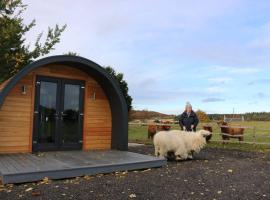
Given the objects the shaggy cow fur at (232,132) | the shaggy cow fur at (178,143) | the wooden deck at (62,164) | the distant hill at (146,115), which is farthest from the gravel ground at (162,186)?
the distant hill at (146,115)

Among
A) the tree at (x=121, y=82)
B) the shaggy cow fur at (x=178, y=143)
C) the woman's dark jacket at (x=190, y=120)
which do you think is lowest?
the shaggy cow fur at (x=178, y=143)

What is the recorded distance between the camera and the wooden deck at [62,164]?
22.5 ft

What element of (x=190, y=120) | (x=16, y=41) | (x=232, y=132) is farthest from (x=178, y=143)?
(x=16, y=41)

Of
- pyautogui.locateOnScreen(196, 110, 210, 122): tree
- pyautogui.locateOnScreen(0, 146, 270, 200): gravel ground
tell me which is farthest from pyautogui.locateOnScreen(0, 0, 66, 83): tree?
pyautogui.locateOnScreen(196, 110, 210, 122): tree

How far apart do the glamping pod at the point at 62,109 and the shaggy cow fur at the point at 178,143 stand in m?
1.35

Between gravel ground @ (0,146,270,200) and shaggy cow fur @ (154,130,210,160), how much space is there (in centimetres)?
99

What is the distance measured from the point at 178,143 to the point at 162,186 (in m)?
3.46

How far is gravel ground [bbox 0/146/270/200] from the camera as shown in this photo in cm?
601

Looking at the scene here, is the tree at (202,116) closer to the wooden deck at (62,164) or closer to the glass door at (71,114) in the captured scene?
the glass door at (71,114)

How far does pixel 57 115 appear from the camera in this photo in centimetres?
1032

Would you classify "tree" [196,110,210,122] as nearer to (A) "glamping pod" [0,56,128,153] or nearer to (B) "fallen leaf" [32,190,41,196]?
(A) "glamping pod" [0,56,128,153]

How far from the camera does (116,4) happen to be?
1324 cm

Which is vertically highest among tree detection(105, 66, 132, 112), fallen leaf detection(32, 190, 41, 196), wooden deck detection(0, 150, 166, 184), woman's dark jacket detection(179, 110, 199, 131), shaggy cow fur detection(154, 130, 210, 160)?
tree detection(105, 66, 132, 112)

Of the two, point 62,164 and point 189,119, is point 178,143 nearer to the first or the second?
point 189,119
